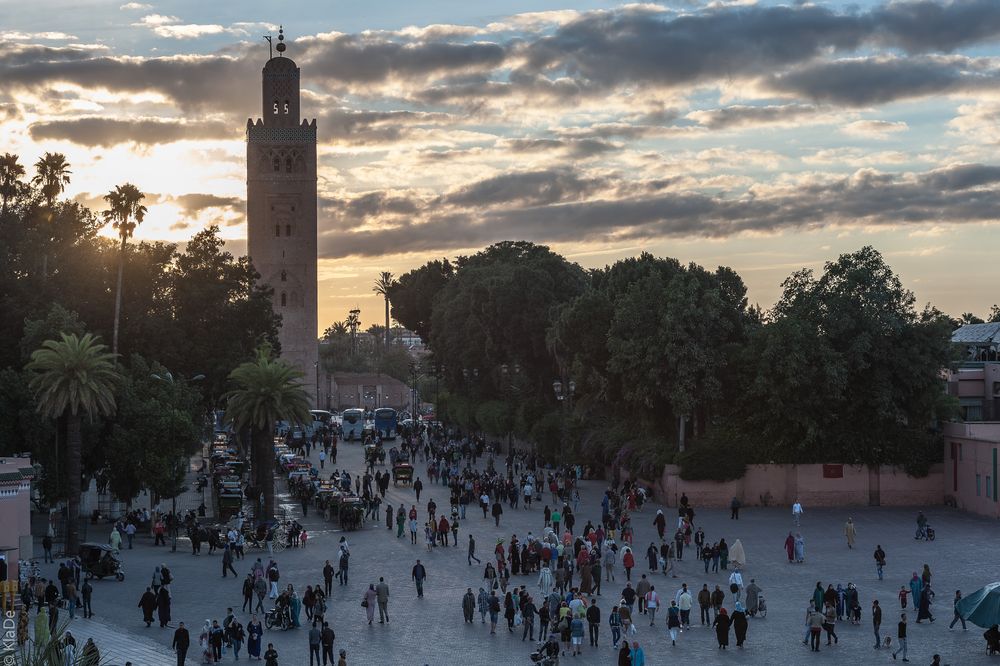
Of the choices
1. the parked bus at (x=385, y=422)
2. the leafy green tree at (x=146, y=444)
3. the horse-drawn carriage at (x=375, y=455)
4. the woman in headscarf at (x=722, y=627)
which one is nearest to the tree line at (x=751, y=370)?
the horse-drawn carriage at (x=375, y=455)

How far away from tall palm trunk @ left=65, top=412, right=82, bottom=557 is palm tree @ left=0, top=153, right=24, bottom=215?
29324mm

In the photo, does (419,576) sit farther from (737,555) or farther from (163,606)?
(737,555)

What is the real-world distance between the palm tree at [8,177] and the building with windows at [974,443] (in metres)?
46.5

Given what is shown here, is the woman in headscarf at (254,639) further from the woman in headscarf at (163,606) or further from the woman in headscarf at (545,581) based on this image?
the woman in headscarf at (545,581)

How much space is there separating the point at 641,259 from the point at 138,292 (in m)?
23.2

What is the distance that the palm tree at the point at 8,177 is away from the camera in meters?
66.6

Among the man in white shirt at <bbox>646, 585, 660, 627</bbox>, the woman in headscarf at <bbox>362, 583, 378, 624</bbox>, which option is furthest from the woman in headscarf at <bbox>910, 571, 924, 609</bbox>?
the woman in headscarf at <bbox>362, 583, 378, 624</bbox>

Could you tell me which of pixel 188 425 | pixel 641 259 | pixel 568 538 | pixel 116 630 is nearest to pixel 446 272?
pixel 641 259

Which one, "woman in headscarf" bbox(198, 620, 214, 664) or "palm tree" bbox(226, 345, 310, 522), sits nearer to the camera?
"woman in headscarf" bbox(198, 620, 214, 664)

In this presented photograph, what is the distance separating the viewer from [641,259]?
6056cm

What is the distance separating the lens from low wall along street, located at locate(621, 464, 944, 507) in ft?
163

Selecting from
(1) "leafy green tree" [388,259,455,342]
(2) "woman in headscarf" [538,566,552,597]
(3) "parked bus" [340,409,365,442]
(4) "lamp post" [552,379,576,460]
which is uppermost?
(1) "leafy green tree" [388,259,455,342]

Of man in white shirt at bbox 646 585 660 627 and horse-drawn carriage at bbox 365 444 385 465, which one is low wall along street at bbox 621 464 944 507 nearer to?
horse-drawn carriage at bbox 365 444 385 465

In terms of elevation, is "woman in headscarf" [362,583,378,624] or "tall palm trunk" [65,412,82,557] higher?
"tall palm trunk" [65,412,82,557]
